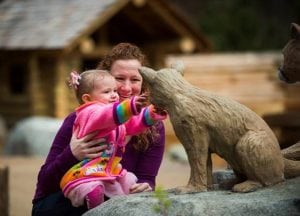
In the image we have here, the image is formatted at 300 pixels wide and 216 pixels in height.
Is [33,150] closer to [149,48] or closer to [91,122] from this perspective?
[149,48]

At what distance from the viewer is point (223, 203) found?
2920mm

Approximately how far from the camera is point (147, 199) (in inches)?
122

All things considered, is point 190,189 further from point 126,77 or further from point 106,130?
point 126,77

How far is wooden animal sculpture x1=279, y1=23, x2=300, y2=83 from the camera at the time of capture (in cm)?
327

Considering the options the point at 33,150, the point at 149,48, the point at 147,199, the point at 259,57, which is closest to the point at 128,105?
the point at 147,199

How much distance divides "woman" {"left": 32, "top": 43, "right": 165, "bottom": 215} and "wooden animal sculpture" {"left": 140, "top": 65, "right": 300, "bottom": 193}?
1.98 feet

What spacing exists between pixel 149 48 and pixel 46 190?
14.2m

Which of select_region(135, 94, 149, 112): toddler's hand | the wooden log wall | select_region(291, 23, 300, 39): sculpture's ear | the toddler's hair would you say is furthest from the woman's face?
the wooden log wall

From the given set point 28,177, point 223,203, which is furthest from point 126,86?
point 28,177

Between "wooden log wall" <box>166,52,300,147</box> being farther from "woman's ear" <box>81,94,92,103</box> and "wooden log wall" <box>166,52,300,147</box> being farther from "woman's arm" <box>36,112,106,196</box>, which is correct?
"woman's ear" <box>81,94,92,103</box>

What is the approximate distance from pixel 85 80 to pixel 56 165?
0.49 meters

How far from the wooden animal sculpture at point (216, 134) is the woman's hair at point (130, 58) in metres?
0.76

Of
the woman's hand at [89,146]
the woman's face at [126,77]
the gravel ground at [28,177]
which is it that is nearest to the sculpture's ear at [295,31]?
the woman's face at [126,77]

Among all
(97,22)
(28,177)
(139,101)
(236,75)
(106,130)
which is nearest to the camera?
(139,101)
